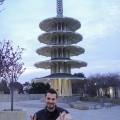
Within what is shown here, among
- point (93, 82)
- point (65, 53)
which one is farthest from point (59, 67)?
point (93, 82)

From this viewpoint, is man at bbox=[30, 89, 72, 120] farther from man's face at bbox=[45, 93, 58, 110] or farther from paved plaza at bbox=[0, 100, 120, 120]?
paved plaza at bbox=[0, 100, 120, 120]

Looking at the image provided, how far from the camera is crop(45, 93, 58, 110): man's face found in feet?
9.96

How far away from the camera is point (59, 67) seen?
47469mm

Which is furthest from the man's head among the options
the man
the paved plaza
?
the paved plaza

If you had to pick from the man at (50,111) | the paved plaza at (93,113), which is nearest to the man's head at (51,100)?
the man at (50,111)

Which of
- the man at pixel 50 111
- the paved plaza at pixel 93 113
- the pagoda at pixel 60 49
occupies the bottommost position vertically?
the paved plaza at pixel 93 113

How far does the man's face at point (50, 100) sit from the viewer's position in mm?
3035

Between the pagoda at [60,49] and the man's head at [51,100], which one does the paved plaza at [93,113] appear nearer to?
the pagoda at [60,49]

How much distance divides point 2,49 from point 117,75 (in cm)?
5848

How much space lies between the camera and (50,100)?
311cm

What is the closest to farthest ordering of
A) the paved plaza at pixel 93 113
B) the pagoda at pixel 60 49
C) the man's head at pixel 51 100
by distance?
the man's head at pixel 51 100
the paved plaza at pixel 93 113
the pagoda at pixel 60 49

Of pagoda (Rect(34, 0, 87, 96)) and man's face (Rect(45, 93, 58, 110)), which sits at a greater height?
pagoda (Rect(34, 0, 87, 96))

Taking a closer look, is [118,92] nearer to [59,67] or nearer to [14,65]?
[59,67]

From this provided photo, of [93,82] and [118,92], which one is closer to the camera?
[93,82]
